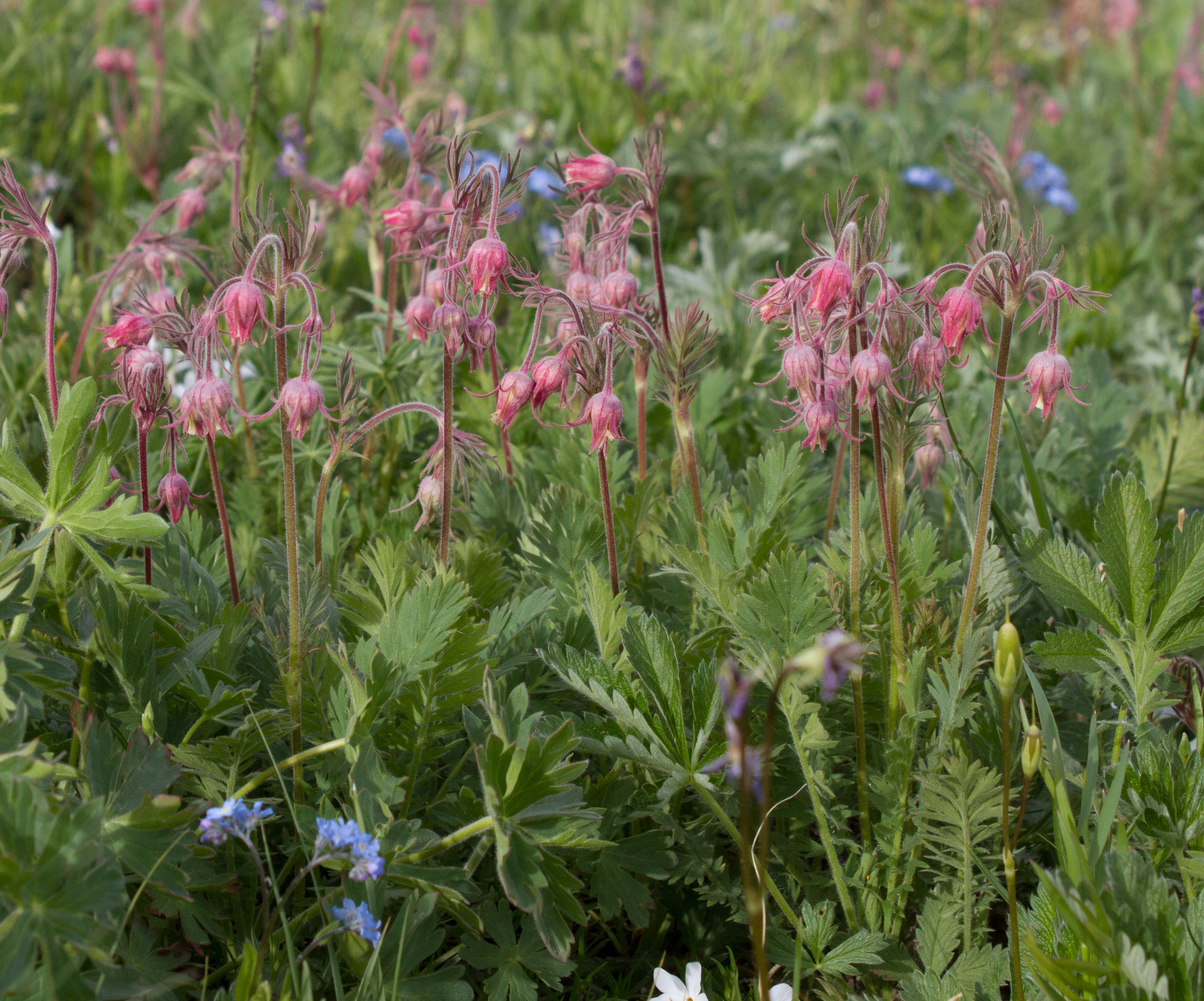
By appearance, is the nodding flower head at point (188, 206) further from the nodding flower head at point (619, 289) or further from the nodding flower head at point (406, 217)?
the nodding flower head at point (619, 289)

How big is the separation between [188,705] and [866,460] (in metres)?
1.97

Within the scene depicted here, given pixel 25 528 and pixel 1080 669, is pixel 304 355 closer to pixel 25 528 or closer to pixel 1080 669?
pixel 25 528

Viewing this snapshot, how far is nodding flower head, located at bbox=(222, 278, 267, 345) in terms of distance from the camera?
1691 mm

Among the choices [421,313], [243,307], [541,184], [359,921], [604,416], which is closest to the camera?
[359,921]

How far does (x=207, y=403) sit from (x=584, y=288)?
0.82 metres

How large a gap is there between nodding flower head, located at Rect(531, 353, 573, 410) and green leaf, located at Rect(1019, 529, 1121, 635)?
92 cm

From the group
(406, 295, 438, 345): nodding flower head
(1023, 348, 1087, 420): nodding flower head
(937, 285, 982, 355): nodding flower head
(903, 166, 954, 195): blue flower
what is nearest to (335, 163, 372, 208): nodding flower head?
(406, 295, 438, 345): nodding flower head

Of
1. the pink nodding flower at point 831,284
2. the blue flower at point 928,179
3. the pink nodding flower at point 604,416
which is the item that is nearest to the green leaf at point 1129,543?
the pink nodding flower at point 831,284

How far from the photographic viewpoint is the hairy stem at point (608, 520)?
199cm

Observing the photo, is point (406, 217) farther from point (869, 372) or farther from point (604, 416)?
point (869, 372)

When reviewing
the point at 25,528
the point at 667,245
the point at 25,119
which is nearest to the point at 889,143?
the point at 667,245

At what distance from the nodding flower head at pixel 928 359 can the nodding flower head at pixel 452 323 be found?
30.3 inches

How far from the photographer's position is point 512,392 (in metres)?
1.96

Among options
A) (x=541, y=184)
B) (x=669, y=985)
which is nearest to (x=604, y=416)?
(x=669, y=985)
